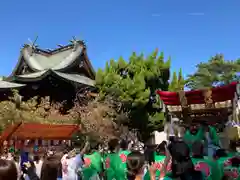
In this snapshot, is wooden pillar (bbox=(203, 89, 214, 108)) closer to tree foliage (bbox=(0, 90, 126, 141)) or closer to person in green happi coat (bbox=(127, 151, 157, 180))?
person in green happi coat (bbox=(127, 151, 157, 180))

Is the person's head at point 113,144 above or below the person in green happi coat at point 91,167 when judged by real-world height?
above

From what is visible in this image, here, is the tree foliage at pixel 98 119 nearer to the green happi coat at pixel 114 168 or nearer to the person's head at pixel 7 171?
the green happi coat at pixel 114 168

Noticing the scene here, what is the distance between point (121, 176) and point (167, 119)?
102 inches

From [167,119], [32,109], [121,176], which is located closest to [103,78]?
[32,109]

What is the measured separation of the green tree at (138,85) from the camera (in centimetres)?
2402

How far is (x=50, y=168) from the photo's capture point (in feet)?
19.9

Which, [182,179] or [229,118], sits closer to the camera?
[182,179]

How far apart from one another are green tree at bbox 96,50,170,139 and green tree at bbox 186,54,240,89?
642 inches

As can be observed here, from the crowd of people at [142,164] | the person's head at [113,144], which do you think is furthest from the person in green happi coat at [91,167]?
the person's head at [113,144]

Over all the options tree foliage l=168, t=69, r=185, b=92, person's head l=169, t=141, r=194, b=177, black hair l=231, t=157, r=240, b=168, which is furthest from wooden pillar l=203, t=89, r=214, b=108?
tree foliage l=168, t=69, r=185, b=92

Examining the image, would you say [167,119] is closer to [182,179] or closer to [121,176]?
[121,176]

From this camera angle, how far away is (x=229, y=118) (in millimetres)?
7961

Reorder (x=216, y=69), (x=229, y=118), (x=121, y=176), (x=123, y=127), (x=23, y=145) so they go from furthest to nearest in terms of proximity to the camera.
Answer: (x=216, y=69) < (x=123, y=127) < (x=23, y=145) < (x=229, y=118) < (x=121, y=176)

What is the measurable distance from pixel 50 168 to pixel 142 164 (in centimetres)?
280
